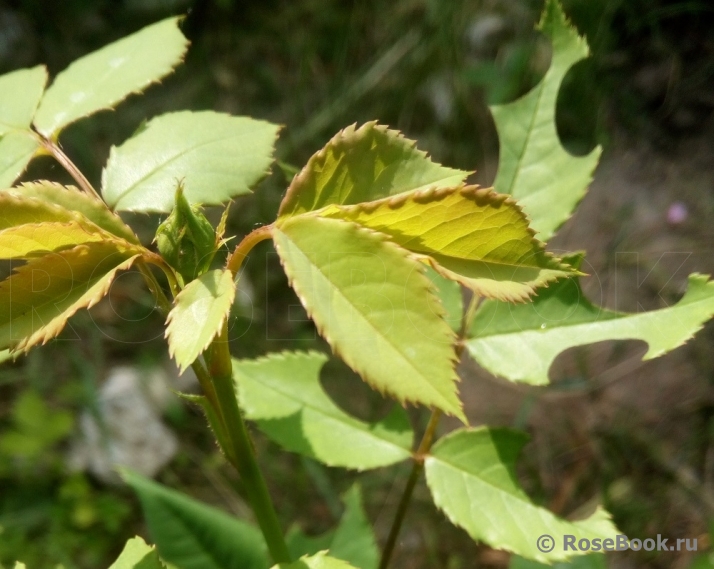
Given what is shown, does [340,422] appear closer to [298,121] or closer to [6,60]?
[298,121]

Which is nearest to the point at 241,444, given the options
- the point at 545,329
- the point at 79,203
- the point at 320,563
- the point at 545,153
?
the point at 320,563

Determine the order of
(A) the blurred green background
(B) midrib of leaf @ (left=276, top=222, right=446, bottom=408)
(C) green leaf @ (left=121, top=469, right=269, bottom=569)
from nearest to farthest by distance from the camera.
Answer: (B) midrib of leaf @ (left=276, top=222, right=446, bottom=408) → (C) green leaf @ (left=121, top=469, right=269, bottom=569) → (A) the blurred green background

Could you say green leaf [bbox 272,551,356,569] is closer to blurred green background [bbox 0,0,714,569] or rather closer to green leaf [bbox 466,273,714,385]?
green leaf [bbox 466,273,714,385]

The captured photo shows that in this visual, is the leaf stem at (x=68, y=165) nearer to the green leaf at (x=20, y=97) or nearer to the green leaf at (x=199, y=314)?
the green leaf at (x=20, y=97)

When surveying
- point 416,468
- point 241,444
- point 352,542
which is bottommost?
point 352,542

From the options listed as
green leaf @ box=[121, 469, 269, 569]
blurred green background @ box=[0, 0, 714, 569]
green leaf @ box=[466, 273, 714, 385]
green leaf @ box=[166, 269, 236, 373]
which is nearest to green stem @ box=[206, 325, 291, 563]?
green leaf @ box=[166, 269, 236, 373]

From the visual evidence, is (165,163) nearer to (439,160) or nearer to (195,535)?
(195,535)
